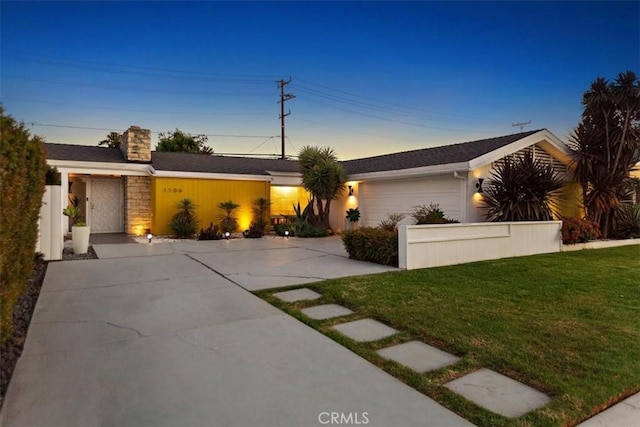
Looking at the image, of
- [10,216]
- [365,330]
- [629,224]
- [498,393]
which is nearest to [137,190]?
[10,216]

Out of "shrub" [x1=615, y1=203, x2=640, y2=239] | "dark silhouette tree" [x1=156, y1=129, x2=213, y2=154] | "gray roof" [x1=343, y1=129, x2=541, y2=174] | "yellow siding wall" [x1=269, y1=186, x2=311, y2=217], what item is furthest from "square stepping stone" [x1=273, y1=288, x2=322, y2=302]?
"dark silhouette tree" [x1=156, y1=129, x2=213, y2=154]

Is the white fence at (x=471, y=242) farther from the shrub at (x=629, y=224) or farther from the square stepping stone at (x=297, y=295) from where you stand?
the shrub at (x=629, y=224)

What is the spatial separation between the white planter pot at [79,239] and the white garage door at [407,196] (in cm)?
988

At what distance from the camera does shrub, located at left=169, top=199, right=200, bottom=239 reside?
13.2 metres

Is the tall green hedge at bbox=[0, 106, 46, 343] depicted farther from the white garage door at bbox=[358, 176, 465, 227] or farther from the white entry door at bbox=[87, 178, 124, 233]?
the white entry door at bbox=[87, 178, 124, 233]

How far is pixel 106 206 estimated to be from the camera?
14766 mm

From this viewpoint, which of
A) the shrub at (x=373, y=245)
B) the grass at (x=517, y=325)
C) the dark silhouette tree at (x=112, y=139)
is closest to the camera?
the grass at (x=517, y=325)

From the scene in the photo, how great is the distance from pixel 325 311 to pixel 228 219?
1068 cm

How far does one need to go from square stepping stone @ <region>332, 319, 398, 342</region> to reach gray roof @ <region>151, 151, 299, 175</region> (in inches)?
464

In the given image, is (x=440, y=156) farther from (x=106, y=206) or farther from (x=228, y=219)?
(x=106, y=206)

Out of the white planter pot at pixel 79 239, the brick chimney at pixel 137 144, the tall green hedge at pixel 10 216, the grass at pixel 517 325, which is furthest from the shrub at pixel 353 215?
the tall green hedge at pixel 10 216

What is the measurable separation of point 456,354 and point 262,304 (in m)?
2.52

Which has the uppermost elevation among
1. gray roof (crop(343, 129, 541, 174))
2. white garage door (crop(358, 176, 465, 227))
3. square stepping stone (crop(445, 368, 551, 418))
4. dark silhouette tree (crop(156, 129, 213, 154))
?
dark silhouette tree (crop(156, 129, 213, 154))

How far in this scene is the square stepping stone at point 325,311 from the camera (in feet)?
14.6
